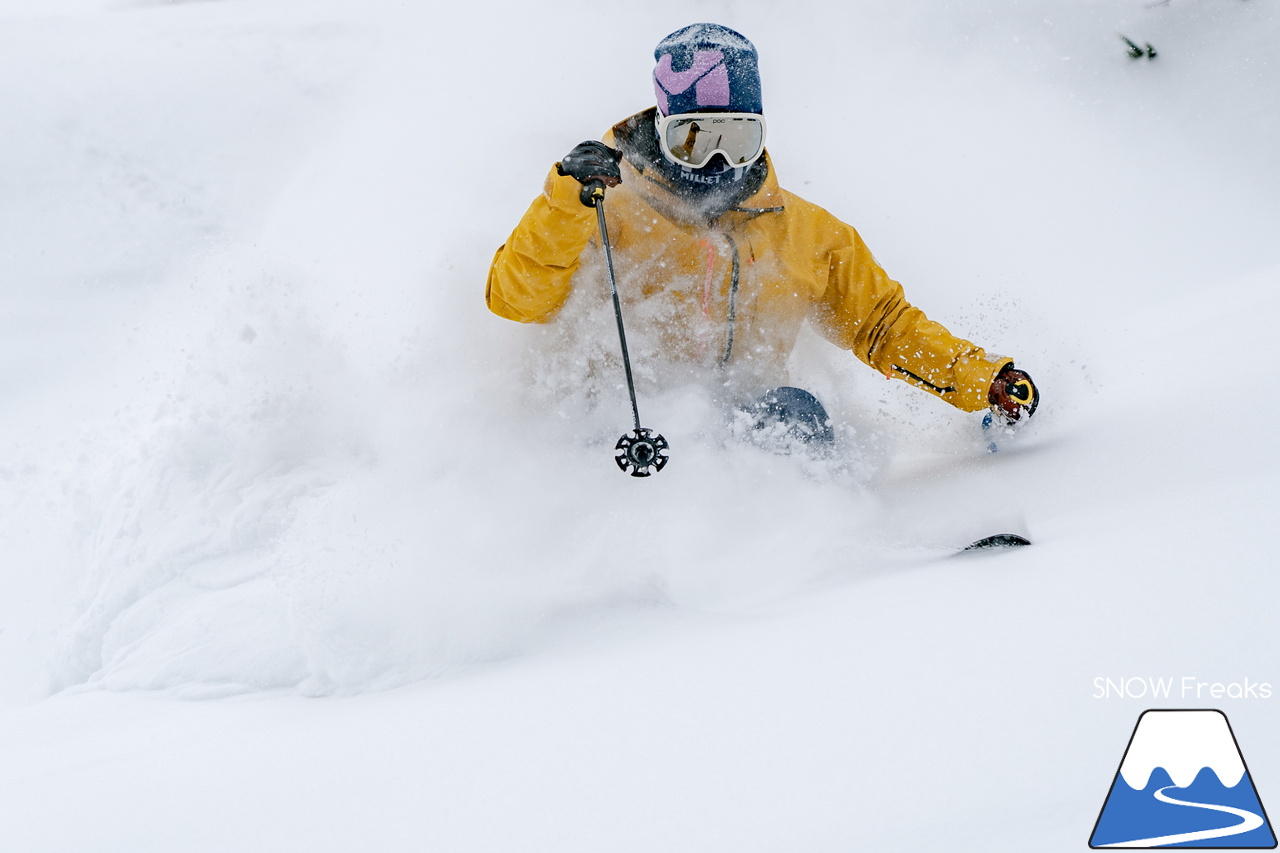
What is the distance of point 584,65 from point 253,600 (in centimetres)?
639

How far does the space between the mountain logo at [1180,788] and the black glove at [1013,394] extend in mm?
1732

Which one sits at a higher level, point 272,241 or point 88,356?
point 272,241

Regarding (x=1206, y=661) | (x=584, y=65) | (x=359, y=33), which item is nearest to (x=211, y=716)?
(x=1206, y=661)

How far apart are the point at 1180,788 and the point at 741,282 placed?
1982 millimetres

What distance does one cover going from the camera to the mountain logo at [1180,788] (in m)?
1.04

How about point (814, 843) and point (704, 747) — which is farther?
point (704, 747)

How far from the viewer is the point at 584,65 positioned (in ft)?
24.1

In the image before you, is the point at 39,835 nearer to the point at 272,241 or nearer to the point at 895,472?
the point at 895,472

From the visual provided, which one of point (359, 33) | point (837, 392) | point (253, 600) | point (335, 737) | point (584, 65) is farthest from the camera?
point (359, 33)

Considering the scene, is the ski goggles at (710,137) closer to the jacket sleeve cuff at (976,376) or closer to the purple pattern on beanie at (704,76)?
the purple pattern on beanie at (704,76)

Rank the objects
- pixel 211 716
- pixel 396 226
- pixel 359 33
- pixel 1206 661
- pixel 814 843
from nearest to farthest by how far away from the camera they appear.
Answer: pixel 814 843, pixel 1206 661, pixel 211 716, pixel 396 226, pixel 359 33

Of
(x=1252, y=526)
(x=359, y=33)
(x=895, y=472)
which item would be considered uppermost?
(x=359, y=33)

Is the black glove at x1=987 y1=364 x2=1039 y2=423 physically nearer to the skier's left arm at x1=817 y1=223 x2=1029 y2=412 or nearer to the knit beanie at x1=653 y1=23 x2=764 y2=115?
the skier's left arm at x1=817 y1=223 x2=1029 y2=412

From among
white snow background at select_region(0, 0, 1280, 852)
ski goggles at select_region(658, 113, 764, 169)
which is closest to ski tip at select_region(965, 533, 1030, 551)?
white snow background at select_region(0, 0, 1280, 852)
